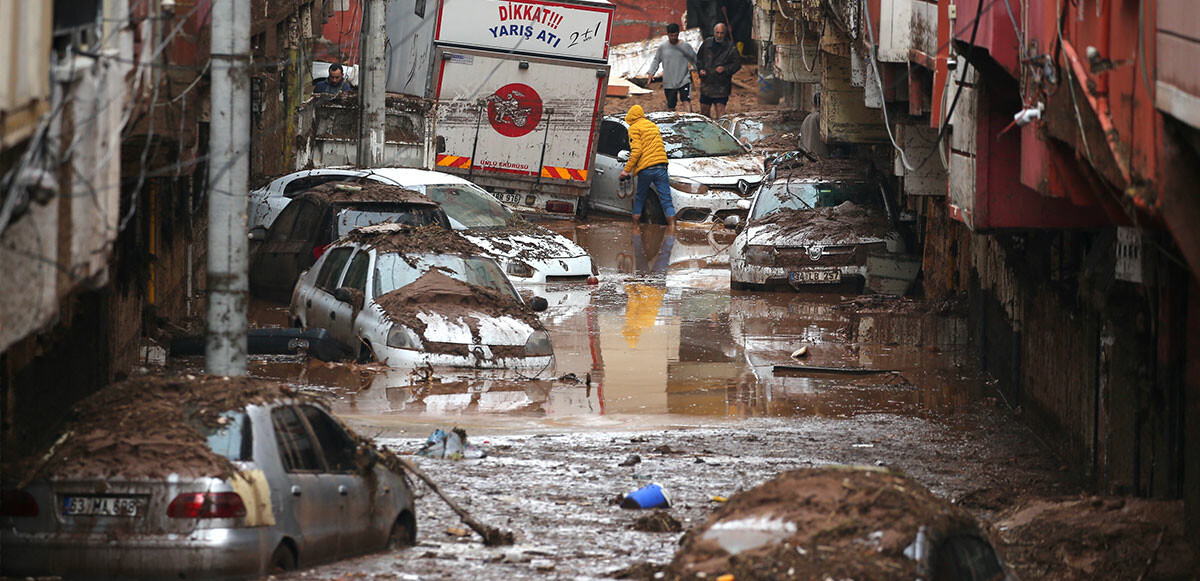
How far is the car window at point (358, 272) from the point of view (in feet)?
54.6

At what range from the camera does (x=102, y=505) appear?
25.7 feet

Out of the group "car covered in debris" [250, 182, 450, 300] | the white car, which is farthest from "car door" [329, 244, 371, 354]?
the white car

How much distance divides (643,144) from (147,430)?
68.5 ft

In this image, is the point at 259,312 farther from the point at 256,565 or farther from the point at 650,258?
the point at 256,565

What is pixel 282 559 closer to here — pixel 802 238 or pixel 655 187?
pixel 802 238

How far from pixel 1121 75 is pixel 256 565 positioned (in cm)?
502

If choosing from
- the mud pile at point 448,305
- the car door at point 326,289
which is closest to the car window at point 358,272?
the car door at point 326,289

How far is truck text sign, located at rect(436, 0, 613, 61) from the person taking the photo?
Answer: 2694cm

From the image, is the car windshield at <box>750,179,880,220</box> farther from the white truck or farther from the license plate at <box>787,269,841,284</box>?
the white truck

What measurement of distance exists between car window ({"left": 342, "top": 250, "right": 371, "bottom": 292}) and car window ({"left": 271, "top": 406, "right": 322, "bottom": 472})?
7.83m

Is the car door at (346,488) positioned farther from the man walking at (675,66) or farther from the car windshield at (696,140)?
the man walking at (675,66)

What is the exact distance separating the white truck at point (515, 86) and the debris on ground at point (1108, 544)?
18.4 meters

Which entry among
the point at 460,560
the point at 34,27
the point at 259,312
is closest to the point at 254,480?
the point at 460,560

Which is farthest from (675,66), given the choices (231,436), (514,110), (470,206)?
(231,436)
